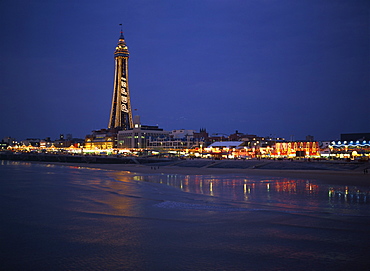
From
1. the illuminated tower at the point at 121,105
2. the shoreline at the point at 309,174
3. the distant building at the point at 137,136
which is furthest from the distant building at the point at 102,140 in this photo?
the shoreline at the point at 309,174

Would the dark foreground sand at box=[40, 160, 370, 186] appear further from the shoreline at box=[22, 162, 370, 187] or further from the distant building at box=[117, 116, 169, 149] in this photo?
the distant building at box=[117, 116, 169, 149]

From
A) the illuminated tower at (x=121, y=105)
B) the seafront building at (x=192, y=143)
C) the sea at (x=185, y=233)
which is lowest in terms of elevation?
the sea at (x=185, y=233)

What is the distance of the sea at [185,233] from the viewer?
10.5m

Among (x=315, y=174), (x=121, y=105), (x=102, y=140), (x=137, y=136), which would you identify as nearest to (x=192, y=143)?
(x=137, y=136)

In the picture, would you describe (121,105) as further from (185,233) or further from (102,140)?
(185,233)

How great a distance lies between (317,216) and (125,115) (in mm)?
157112

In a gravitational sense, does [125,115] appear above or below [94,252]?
above

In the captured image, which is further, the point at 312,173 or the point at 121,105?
the point at 121,105

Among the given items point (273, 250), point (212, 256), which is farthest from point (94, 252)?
point (273, 250)

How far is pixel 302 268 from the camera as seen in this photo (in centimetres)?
984

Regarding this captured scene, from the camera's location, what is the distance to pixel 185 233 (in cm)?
1400

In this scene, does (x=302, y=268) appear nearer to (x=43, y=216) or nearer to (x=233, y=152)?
(x=43, y=216)

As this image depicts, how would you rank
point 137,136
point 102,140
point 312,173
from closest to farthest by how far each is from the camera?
point 312,173
point 137,136
point 102,140

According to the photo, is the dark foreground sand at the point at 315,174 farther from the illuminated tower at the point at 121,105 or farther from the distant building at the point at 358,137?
the illuminated tower at the point at 121,105
